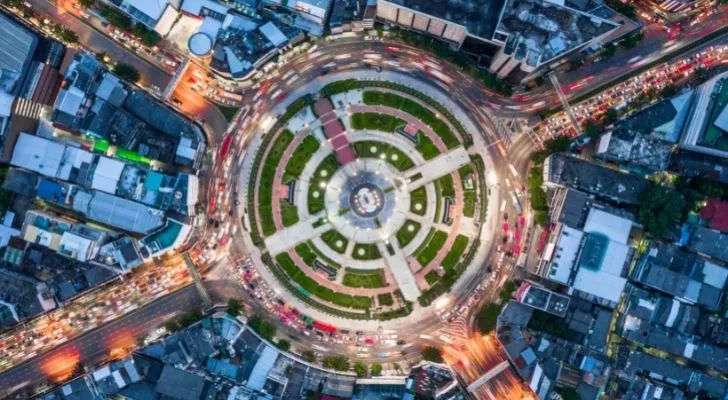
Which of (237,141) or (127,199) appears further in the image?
(237,141)

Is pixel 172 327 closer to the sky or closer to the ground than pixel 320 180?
closer to the ground

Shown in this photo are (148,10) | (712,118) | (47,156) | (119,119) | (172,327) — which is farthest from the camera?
(172,327)

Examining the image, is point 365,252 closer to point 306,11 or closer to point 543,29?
point 306,11

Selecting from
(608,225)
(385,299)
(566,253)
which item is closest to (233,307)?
(385,299)

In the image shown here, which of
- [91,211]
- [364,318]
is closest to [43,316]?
[91,211]

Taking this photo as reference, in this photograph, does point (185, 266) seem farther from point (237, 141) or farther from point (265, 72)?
point (265, 72)

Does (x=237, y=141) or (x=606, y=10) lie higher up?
(x=606, y=10)

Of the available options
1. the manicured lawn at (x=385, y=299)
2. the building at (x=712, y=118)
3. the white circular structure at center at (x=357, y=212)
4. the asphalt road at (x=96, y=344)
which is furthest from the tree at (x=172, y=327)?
the building at (x=712, y=118)
